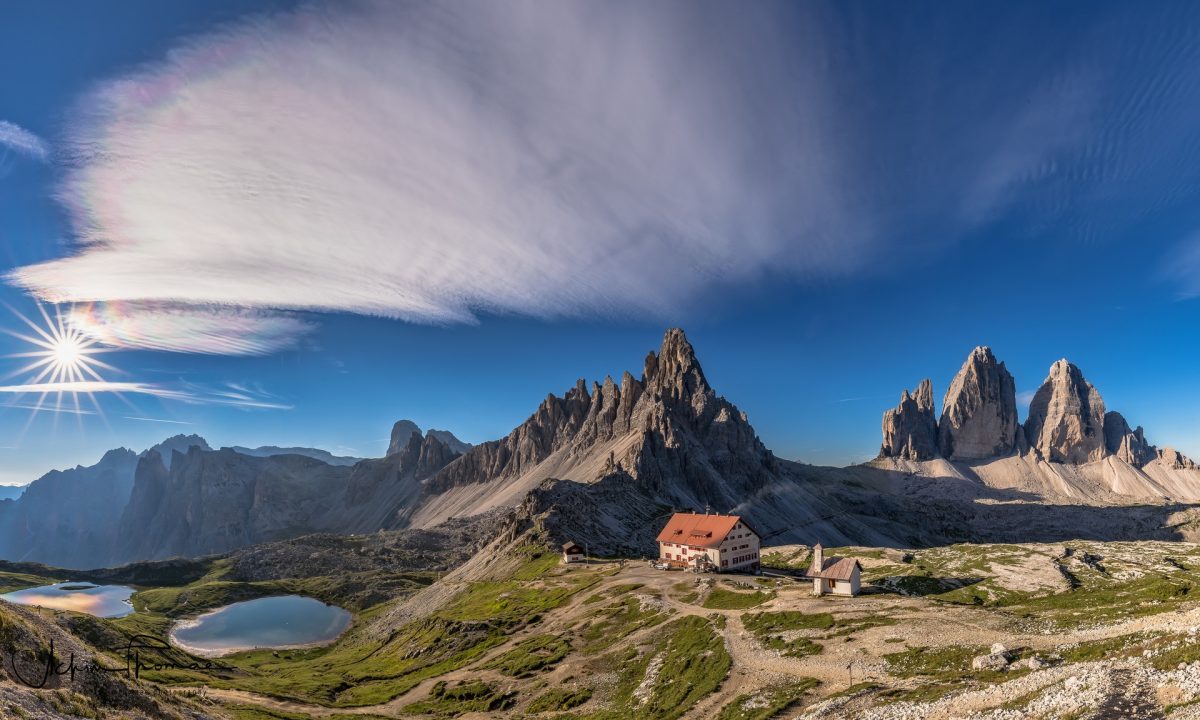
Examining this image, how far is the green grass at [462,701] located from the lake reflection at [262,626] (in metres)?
83.6

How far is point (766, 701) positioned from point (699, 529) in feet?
222

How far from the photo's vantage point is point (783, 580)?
295 ft

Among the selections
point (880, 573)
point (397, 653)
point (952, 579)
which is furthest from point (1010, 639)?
point (397, 653)

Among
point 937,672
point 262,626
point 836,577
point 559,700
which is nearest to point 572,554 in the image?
point 836,577

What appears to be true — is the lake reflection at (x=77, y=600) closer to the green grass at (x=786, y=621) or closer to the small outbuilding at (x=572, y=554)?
the small outbuilding at (x=572, y=554)

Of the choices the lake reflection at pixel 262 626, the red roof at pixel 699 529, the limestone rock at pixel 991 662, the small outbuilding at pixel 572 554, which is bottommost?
the lake reflection at pixel 262 626

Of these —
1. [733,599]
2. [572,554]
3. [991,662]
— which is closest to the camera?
[991,662]

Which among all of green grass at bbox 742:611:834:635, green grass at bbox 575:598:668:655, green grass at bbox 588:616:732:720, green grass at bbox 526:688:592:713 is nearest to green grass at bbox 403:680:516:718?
green grass at bbox 526:688:592:713

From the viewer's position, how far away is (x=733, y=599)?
263 feet

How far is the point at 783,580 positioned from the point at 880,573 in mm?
24740

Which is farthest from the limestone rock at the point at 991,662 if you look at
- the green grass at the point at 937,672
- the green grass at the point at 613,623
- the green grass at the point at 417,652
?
the green grass at the point at 417,652

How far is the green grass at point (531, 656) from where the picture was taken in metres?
71.9

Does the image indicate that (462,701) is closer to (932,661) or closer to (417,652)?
(417,652)

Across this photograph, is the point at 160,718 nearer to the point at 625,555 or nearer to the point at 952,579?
the point at 952,579
